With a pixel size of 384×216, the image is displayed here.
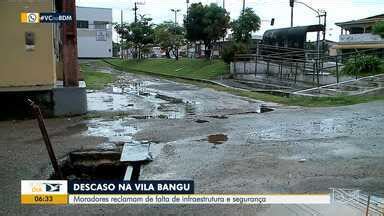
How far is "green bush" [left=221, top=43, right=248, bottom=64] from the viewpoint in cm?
3119

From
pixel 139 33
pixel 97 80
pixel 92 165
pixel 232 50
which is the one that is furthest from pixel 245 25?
pixel 92 165

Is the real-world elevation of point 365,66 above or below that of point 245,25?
below

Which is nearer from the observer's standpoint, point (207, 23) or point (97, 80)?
point (97, 80)

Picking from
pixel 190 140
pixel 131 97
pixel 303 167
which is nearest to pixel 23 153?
pixel 190 140

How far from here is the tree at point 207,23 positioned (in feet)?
129

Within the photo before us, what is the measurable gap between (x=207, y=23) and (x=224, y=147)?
3203 cm

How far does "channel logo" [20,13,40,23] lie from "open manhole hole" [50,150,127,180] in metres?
5.24

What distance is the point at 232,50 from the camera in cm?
3119

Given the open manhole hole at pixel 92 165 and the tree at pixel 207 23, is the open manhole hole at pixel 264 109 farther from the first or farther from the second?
the tree at pixel 207 23

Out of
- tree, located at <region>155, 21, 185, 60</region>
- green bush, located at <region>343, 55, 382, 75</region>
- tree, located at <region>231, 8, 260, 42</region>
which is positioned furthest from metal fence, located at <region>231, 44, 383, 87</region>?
tree, located at <region>155, 21, 185, 60</region>

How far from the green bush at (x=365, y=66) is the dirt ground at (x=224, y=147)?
875 cm

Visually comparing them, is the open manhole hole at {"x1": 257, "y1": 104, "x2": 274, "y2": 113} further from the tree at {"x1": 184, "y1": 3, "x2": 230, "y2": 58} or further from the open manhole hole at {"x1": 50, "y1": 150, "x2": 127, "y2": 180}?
the tree at {"x1": 184, "y1": 3, "x2": 230, "y2": 58}

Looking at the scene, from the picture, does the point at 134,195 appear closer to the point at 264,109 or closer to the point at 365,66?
the point at 264,109
